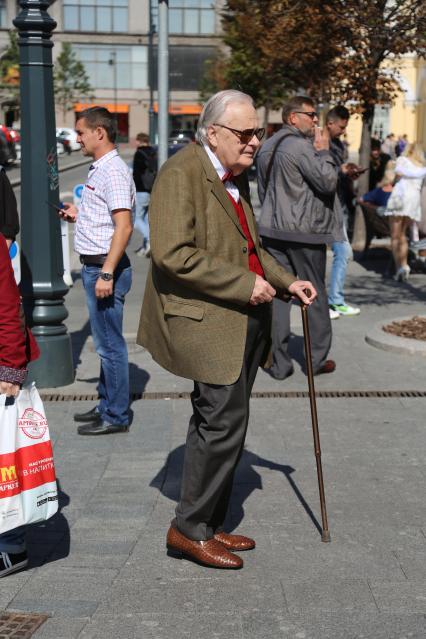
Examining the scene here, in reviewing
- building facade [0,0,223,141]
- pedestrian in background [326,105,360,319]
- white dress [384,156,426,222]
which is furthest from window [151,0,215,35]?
pedestrian in background [326,105,360,319]

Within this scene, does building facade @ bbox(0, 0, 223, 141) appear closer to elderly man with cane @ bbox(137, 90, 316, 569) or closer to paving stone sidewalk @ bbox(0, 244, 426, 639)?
paving stone sidewalk @ bbox(0, 244, 426, 639)

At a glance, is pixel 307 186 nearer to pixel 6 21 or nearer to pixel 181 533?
pixel 181 533

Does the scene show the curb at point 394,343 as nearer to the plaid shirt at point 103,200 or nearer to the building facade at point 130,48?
the plaid shirt at point 103,200

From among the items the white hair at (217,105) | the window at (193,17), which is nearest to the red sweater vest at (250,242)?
the white hair at (217,105)

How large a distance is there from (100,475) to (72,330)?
396 centimetres

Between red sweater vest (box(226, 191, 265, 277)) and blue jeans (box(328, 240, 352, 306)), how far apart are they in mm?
5458

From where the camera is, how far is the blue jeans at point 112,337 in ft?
19.3

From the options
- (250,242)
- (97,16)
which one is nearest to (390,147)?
(250,242)

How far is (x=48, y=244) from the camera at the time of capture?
7043 mm

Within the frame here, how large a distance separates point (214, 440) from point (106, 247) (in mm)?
2100

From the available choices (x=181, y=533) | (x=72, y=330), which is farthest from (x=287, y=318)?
(x=181, y=533)

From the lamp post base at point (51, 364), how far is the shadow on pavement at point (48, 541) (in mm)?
2337

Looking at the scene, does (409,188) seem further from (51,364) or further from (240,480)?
(240,480)

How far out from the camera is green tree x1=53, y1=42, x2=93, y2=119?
259ft
